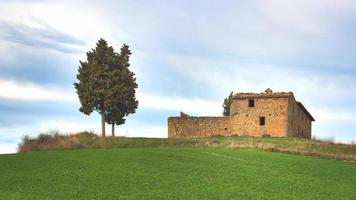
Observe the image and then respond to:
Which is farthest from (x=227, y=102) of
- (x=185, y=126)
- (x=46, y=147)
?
(x=46, y=147)

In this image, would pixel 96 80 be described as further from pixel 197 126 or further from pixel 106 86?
pixel 197 126

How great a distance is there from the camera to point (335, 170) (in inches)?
1412

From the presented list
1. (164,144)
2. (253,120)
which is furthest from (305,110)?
(164,144)

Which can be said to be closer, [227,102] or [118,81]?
[118,81]

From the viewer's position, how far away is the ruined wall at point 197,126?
7038 cm

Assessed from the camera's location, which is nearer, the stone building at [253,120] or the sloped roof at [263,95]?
the stone building at [253,120]

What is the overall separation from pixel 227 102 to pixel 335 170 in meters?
46.7

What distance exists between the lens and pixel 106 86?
67.8 m

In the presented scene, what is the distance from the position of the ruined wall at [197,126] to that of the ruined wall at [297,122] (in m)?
7.28

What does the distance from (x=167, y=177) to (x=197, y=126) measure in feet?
140

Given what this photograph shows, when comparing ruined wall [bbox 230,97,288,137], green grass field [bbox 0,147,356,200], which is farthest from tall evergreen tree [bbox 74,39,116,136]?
green grass field [bbox 0,147,356,200]

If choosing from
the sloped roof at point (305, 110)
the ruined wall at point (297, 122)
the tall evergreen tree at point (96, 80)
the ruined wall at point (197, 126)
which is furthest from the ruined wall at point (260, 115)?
the tall evergreen tree at point (96, 80)

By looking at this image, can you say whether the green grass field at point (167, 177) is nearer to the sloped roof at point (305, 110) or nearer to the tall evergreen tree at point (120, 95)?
the tall evergreen tree at point (120, 95)

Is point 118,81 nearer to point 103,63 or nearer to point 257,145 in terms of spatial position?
point 103,63
